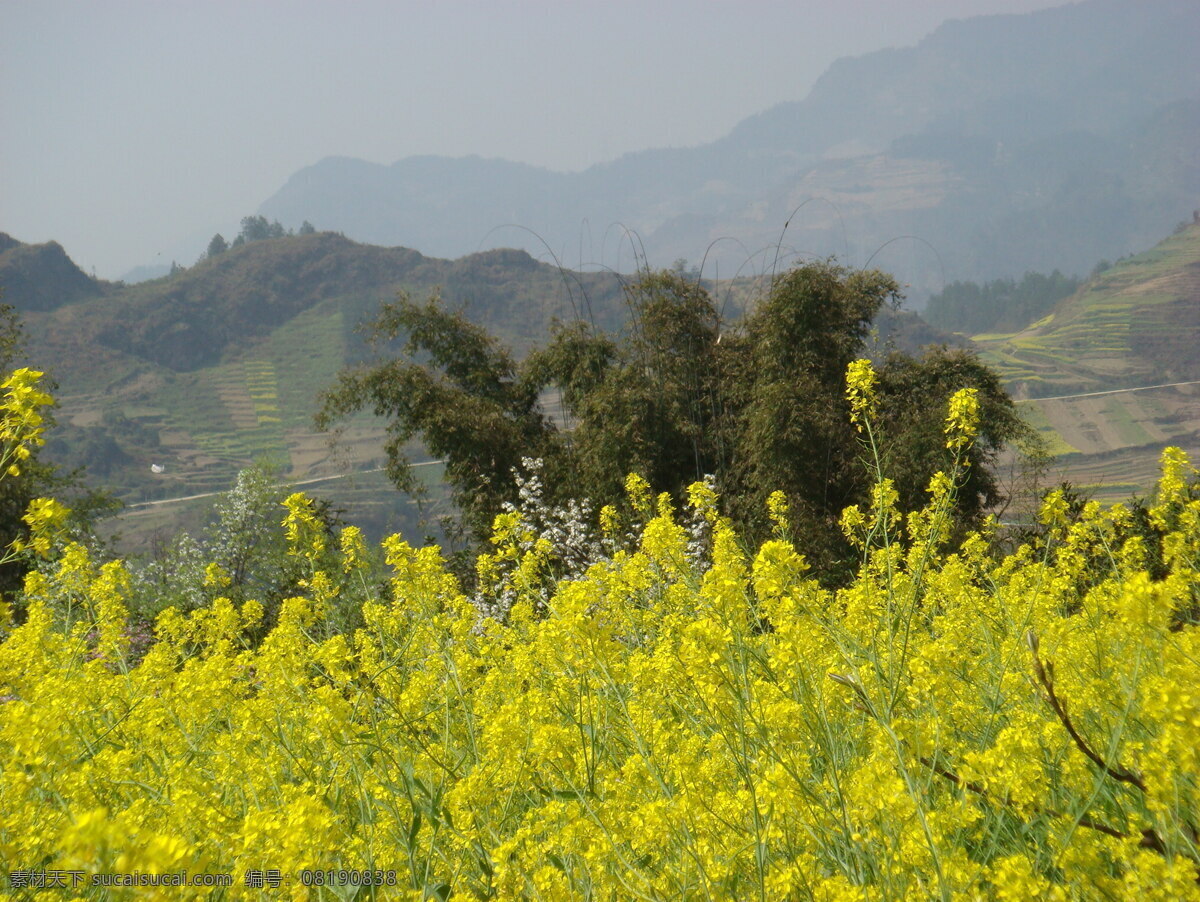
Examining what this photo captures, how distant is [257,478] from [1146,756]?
16.9 meters

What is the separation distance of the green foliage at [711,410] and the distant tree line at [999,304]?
310ft

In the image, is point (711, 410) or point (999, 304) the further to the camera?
point (999, 304)

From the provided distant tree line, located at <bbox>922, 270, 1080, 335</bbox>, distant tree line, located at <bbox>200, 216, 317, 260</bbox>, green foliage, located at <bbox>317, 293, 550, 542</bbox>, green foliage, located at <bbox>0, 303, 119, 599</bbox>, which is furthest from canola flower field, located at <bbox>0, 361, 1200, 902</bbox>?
distant tree line, located at <bbox>200, 216, 317, 260</bbox>

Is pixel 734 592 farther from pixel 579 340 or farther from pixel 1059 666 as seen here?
pixel 579 340

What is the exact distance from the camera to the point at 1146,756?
1.18 meters

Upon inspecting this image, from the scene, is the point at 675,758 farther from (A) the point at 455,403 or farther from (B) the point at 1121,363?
(B) the point at 1121,363

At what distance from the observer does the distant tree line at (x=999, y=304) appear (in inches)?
3866

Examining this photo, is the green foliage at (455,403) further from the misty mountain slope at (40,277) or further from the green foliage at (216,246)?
the green foliage at (216,246)

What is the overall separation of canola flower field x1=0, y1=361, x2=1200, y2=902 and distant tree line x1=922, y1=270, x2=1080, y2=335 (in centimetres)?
10387

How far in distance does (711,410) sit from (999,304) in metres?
107

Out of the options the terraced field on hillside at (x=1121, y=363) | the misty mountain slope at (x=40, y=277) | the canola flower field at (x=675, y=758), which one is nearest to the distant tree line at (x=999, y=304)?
the terraced field on hillside at (x=1121, y=363)

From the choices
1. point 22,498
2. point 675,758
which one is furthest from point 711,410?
point 22,498

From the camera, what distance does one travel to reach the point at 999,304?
10319 cm

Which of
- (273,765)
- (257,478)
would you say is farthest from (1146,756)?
(257,478)
